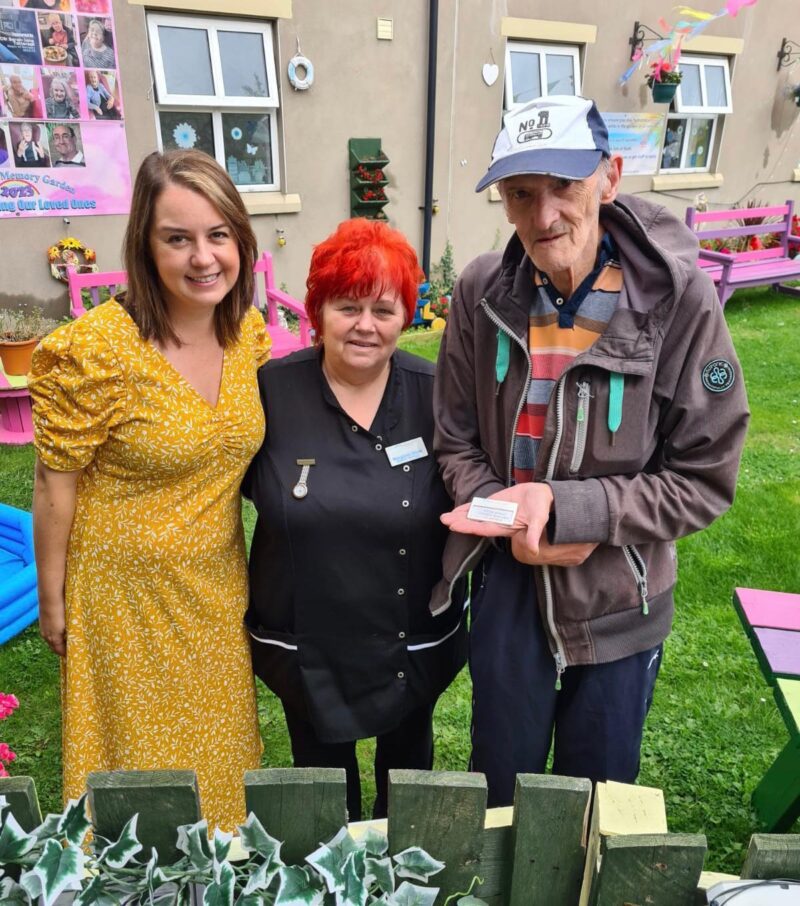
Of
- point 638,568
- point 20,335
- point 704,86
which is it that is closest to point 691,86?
point 704,86

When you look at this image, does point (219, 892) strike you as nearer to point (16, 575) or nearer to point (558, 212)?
point (558, 212)

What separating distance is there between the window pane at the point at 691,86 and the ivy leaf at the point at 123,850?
36.6ft

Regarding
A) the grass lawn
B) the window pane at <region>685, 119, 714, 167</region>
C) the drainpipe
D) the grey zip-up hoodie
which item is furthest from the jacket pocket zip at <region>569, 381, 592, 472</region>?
the window pane at <region>685, 119, 714, 167</region>

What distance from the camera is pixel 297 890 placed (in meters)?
1.11

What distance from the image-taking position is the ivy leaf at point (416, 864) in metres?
1.19

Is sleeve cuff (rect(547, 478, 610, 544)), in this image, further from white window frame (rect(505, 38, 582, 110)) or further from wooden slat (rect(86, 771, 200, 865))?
white window frame (rect(505, 38, 582, 110))

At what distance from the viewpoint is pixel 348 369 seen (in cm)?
186

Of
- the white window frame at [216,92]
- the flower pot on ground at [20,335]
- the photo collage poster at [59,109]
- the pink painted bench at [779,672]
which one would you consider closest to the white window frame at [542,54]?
the white window frame at [216,92]

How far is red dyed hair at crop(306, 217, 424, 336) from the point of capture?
1.80m

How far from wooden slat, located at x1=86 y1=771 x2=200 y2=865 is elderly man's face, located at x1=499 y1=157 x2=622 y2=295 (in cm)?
115

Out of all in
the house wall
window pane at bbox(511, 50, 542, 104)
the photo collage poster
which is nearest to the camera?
the photo collage poster

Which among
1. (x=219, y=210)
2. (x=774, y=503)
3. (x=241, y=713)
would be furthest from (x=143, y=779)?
(x=774, y=503)

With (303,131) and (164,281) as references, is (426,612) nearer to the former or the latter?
(164,281)

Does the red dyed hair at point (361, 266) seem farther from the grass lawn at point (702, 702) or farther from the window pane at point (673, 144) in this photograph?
the window pane at point (673, 144)
